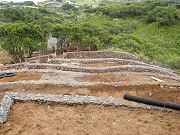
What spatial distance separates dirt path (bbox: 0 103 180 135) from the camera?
507 inches

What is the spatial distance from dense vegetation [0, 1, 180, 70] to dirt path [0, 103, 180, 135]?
19653mm

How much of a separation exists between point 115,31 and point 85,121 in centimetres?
4715

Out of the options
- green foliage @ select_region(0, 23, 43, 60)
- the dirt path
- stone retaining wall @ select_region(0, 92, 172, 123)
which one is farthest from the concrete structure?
the dirt path

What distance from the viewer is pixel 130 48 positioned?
141 feet

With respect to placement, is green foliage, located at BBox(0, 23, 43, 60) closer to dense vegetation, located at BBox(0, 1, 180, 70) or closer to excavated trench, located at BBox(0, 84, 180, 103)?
dense vegetation, located at BBox(0, 1, 180, 70)

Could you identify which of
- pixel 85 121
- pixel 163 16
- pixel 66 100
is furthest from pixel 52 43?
pixel 85 121

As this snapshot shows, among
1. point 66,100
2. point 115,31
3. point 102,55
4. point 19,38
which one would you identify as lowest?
point 102,55

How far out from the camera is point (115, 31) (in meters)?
59.8

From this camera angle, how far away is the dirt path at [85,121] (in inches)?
507

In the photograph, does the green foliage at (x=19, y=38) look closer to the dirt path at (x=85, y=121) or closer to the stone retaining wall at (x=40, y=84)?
the stone retaining wall at (x=40, y=84)

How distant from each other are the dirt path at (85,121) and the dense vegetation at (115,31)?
1965cm

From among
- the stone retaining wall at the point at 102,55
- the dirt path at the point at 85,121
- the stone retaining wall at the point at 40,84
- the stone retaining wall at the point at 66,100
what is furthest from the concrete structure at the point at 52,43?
the dirt path at the point at 85,121

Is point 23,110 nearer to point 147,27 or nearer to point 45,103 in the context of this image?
point 45,103

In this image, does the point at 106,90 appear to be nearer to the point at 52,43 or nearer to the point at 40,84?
the point at 40,84
